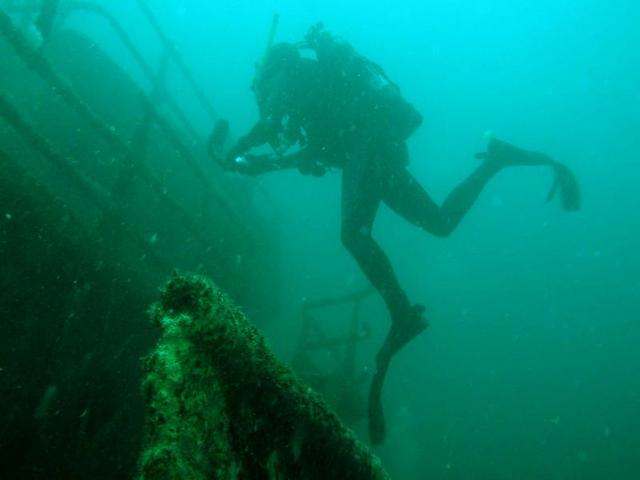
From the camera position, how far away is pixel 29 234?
11.4 ft

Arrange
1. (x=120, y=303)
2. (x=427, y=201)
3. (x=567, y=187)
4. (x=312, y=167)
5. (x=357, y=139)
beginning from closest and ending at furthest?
(x=120, y=303) < (x=357, y=139) < (x=427, y=201) < (x=312, y=167) < (x=567, y=187)

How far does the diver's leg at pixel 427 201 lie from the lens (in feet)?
16.9

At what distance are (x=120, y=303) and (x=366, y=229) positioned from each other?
2456mm

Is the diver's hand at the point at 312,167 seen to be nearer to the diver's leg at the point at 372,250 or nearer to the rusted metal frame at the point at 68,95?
the diver's leg at the point at 372,250

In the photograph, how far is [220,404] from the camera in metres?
1.06

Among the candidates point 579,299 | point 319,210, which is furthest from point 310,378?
point 579,299

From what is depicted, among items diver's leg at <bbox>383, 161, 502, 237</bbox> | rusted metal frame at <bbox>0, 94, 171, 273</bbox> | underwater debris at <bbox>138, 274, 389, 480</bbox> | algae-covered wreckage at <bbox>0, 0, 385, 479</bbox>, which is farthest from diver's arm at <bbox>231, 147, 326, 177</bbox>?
underwater debris at <bbox>138, 274, 389, 480</bbox>

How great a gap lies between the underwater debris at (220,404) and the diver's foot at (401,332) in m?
3.22

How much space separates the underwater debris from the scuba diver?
138 inches

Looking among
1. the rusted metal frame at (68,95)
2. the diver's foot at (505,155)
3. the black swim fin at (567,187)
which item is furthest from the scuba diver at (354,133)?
the rusted metal frame at (68,95)

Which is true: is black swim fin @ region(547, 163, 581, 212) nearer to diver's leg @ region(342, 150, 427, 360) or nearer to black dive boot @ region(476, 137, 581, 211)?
black dive boot @ region(476, 137, 581, 211)

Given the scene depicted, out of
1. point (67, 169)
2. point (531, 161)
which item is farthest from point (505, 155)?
point (67, 169)

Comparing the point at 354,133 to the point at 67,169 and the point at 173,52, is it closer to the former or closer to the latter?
the point at 67,169

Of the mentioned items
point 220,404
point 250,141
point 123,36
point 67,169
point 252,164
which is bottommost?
point 220,404
